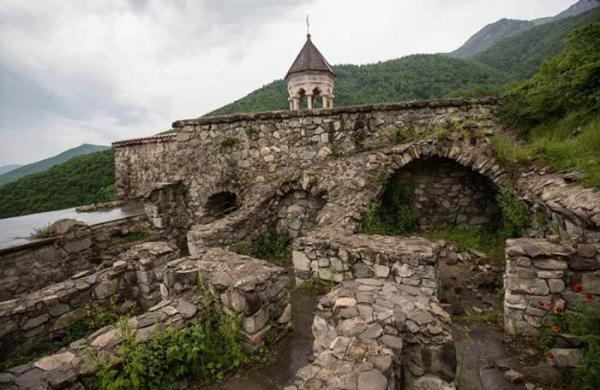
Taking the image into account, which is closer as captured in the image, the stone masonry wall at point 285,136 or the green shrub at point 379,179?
the green shrub at point 379,179

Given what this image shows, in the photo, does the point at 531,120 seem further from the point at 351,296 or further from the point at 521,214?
the point at 351,296

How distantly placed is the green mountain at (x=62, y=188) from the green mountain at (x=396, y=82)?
11.2 m

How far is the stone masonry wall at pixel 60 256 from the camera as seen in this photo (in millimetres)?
5516

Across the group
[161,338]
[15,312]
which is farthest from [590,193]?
[15,312]

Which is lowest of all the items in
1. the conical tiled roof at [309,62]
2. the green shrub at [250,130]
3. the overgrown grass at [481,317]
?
the overgrown grass at [481,317]

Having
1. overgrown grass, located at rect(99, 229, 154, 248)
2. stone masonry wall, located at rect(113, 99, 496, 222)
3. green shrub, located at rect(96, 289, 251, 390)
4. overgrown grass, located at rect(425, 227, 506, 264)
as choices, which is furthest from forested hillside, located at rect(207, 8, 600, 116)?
green shrub, located at rect(96, 289, 251, 390)

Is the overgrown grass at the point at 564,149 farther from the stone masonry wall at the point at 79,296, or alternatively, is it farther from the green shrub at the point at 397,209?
the stone masonry wall at the point at 79,296

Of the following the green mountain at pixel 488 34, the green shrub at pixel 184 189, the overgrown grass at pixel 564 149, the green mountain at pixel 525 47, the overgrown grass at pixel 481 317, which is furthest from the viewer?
the green mountain at pixel 488 34

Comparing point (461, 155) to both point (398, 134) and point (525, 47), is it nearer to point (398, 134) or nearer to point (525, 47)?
point (398, 134)

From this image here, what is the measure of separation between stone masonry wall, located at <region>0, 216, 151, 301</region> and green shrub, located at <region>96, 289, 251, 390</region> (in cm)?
428

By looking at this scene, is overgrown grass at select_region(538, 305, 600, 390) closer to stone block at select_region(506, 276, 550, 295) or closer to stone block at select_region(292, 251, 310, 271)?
stone block at select_region(506, 276, 550, 295)

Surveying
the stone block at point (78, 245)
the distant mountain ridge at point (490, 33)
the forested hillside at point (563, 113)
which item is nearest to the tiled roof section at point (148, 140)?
the stone block at point (78, 245)

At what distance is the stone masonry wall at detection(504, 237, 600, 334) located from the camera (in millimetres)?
3223

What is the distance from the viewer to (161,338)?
302 centimetres
